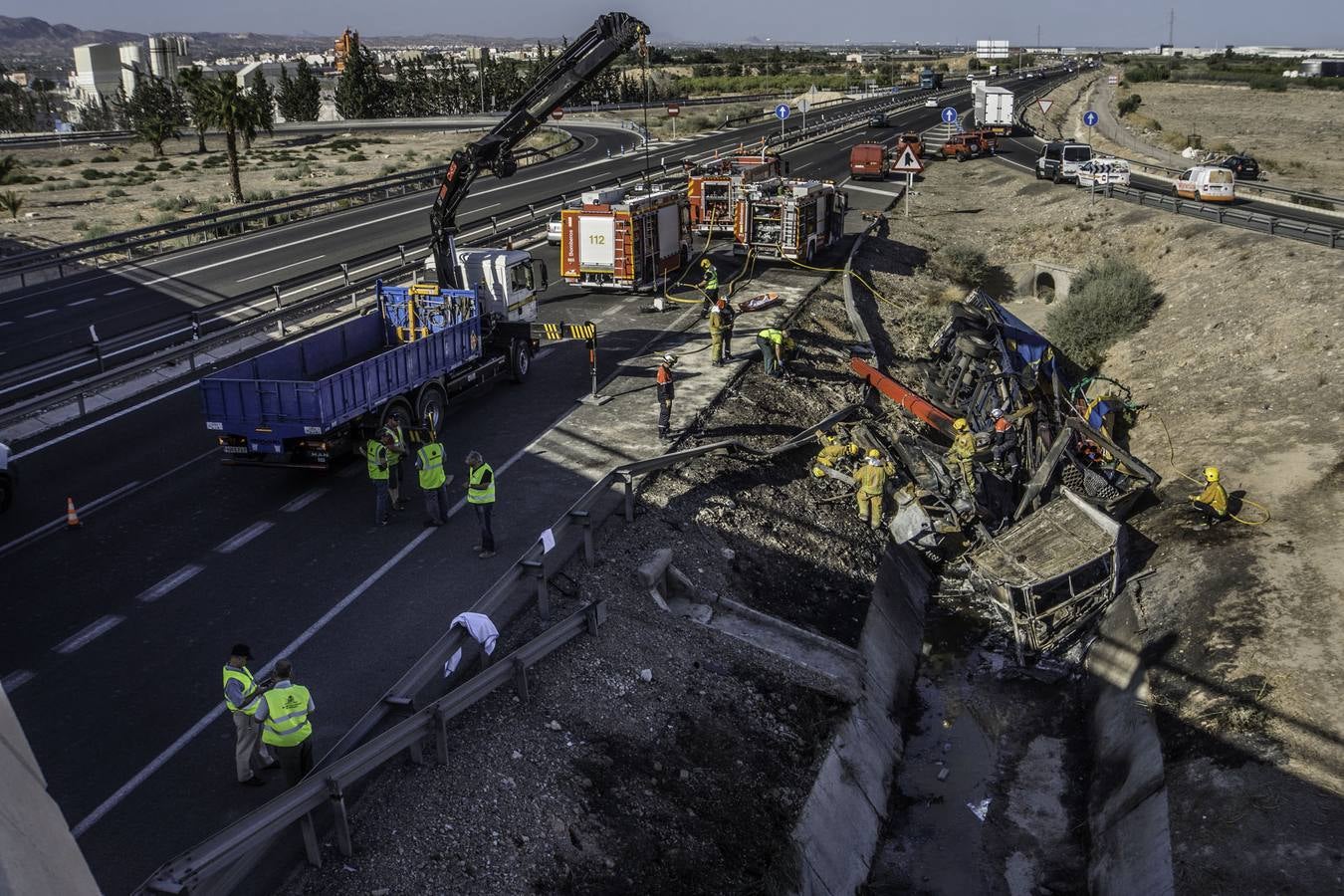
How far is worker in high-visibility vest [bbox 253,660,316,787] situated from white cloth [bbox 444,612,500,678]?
1.92 m

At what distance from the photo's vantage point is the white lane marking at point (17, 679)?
38.6ft

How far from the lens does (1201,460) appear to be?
71.5ft

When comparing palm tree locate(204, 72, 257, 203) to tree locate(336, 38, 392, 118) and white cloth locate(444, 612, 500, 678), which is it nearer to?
white cloth locate(444, 612, 500, 678)

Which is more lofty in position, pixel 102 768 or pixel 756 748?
pixel 102 768

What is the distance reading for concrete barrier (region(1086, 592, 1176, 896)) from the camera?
12.2m

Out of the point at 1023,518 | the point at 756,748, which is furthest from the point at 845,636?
the point at 1023,518

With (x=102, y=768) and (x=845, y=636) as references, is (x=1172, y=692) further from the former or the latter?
(x=102, y=768)

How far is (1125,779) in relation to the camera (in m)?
13.9

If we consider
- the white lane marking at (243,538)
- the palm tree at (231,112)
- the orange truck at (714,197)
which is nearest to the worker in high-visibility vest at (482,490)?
the white lane marking at (243,538)

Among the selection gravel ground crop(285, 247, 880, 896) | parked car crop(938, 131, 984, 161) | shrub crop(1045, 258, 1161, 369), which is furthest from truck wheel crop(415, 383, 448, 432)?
parked car crop(938, 131, 984, 161)

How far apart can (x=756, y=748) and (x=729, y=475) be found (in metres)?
6.90

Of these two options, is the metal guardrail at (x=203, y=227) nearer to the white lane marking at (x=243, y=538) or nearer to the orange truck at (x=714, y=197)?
the orange truck at (x=714, y=197)

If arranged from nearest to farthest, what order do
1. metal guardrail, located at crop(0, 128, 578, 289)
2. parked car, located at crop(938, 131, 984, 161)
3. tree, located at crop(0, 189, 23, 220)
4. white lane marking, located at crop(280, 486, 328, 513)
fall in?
white lane marking, located at crop(280, 486, 328, 513)
metal guardrail, located at crop(0, 128, 578, 289)
tree, located at crop(0, 189, 23, 220)
parked car, located at crop(938, 131, 984, 161)

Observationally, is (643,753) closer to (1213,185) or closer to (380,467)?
(380,467)
